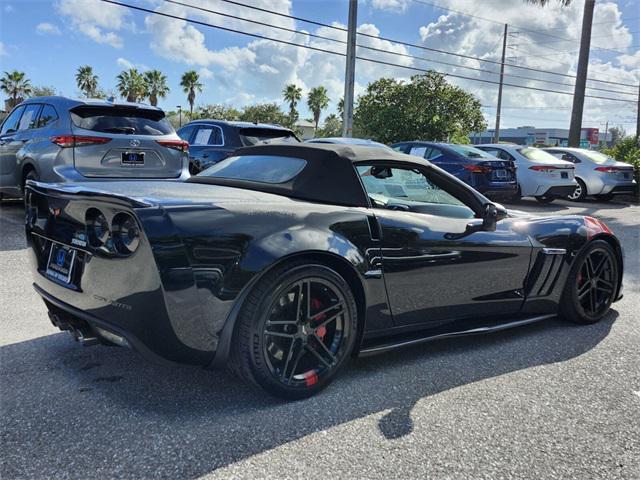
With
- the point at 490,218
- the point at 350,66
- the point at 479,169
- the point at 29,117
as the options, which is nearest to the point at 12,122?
the point at 29,117

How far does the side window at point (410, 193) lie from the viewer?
3354mm

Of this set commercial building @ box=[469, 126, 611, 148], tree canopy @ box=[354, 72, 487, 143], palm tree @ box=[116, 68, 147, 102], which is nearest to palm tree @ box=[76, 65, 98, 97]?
palm tree @ box=[116, 68, 147, 102]

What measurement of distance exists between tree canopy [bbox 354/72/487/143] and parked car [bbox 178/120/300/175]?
2037 centimetres

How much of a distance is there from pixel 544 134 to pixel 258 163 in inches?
4749

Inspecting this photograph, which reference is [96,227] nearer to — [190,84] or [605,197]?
[605,197]

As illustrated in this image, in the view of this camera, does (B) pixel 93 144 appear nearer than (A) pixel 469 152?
Yes

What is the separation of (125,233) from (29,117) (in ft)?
18.9

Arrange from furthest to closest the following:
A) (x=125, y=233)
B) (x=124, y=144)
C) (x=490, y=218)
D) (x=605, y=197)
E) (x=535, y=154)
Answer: (x=605, y=197)
(x=535, y=154)
(x=124, y=144)
(x=490, y=218)
(x=125, y=233)

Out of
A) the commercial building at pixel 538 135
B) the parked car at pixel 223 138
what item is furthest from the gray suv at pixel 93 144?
the commercial building at pixel 538 135

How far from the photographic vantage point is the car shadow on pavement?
2.24 meters

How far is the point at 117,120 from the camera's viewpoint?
6.63 meters

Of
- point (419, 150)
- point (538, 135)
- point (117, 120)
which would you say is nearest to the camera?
point (117, 120)

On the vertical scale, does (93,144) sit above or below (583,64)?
below

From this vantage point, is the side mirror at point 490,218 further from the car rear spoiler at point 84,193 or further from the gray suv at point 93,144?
the gray suv at point 93,144
